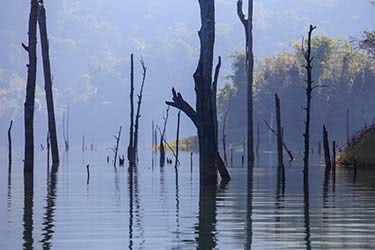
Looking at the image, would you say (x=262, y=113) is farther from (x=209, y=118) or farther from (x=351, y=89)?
(x=209, y=118)

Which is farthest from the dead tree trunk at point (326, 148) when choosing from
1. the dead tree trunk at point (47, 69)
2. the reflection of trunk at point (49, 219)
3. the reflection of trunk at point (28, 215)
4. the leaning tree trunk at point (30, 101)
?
the dead tree trunk at point (47, 69)

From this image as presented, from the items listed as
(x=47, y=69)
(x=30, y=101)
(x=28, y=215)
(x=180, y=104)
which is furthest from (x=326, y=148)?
(x=28, y=215)

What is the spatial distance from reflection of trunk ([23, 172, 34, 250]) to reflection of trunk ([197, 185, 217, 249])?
2.88 meters

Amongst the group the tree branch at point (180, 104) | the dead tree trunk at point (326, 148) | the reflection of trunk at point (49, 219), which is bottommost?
the reflection of trunk at point (49, 219)

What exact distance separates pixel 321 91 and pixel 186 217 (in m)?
95.1

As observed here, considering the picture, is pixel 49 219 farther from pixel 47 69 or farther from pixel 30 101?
pixel 47 69

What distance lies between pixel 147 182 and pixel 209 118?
668 centimetres

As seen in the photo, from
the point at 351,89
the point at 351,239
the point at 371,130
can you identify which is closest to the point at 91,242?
the point at 351,239

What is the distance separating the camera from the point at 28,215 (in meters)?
18.6

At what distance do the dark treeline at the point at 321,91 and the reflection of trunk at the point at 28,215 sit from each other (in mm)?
80912

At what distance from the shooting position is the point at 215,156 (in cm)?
2742

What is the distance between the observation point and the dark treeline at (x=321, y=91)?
10994cm

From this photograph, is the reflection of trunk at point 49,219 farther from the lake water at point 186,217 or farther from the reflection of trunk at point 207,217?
the reflection of trunk at point 207,217

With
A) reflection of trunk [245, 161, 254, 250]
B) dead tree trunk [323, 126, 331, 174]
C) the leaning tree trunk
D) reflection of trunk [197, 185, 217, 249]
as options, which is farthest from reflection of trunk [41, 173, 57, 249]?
dead tree trunk [323, 126, 331, 174]
